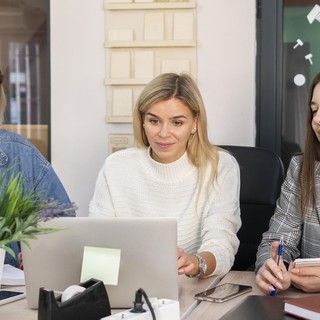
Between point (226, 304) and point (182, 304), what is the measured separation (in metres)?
0.12

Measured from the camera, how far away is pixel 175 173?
8.25 ft

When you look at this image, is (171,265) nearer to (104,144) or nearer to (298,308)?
(298,308)

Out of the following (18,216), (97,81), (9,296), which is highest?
(97,81)

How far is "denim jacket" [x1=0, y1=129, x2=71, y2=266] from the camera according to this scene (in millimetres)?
2518

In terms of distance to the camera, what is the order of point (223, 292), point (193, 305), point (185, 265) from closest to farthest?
point (193, 305)
point (223, 292)
point (185, 265)

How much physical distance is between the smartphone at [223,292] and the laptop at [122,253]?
17cm

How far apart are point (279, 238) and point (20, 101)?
1741 mm

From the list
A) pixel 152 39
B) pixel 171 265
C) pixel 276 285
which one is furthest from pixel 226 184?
pixel 152 39

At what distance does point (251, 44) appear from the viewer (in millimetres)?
3195

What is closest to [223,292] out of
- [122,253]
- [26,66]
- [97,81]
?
[122,253]

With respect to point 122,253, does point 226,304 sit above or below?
below

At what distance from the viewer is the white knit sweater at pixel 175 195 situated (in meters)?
2.41

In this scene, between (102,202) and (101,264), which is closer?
(101,264)

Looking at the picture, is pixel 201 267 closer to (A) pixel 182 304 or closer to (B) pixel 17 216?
(A) pixel 182 304
